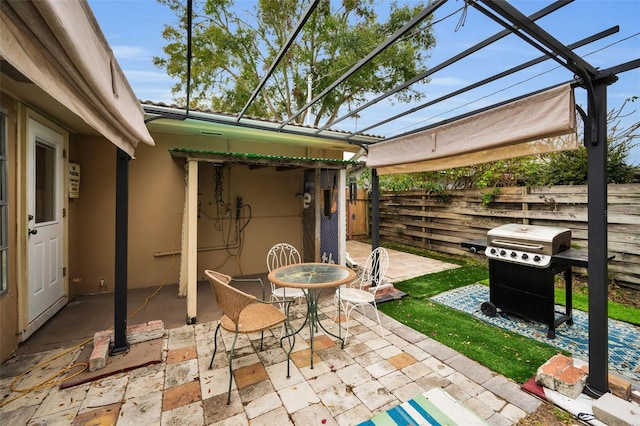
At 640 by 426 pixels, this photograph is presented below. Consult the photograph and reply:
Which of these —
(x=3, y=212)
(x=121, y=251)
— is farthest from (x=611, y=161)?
(x=3, y=212)

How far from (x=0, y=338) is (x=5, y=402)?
0.79m

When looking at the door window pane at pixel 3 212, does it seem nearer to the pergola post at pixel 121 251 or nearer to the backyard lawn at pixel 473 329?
the pergola post at pixel 121 251

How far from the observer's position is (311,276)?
125 inches

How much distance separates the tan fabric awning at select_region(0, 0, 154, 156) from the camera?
2.84ft

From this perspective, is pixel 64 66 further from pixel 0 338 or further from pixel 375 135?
pixel 375 135

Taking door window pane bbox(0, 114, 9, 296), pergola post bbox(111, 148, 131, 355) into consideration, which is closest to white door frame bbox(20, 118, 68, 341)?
door window pane bbox(0, 114, 9, 296)

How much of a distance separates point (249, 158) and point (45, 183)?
2.83 m

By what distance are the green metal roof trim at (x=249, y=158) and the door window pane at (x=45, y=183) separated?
1.69 m

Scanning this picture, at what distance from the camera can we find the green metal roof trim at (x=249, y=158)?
11.8ft

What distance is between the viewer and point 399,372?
2580mm

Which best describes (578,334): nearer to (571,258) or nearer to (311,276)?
(571,258)

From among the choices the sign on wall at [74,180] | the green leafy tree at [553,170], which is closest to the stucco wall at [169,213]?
the sign on wall at [74,180]

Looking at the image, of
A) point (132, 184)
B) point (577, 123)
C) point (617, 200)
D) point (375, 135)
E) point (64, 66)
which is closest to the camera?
point (64, 66)

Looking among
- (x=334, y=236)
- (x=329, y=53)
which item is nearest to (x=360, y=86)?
(x=329, y=53)
